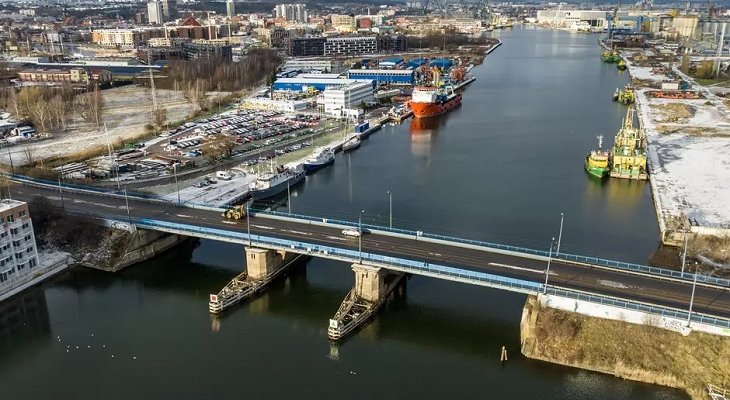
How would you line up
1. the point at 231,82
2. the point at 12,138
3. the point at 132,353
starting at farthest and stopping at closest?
the point at 231,82 < the point at 12,138 < the point at 132,353

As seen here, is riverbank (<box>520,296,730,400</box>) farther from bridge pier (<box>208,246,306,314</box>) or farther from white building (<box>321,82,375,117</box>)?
white building (<box>321,82,375,117</box>)

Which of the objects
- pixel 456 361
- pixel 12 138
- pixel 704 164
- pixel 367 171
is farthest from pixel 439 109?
pixel 456 361

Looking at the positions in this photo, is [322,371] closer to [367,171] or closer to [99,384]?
[99,384]

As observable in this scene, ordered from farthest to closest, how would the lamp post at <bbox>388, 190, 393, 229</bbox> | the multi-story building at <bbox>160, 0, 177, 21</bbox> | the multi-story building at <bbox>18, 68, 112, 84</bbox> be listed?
the multi-story building at <bbox>160, 0, 177, 21</bbox> < the multi-story building at <bbox>18, 68, 112, 84</bbox> < the lamp post at <bbox>388, 190, 393, 229</bbox>

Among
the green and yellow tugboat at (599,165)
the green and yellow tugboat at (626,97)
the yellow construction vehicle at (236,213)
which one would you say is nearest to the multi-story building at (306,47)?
the green and yellow tugboat at (626,97)

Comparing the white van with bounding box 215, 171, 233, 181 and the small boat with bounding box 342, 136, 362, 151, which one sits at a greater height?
the white van with bounding box 215, 171, 233, 181

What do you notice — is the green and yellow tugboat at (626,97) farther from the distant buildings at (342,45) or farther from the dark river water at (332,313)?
the distant buildings at (342,45)

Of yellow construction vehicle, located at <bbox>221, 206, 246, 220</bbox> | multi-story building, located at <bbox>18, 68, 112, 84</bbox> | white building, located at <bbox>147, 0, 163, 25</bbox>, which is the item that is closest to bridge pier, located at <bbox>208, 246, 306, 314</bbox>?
yellow construction vehicle, located at <bbox>221, 206, 246, 220</bbox>
